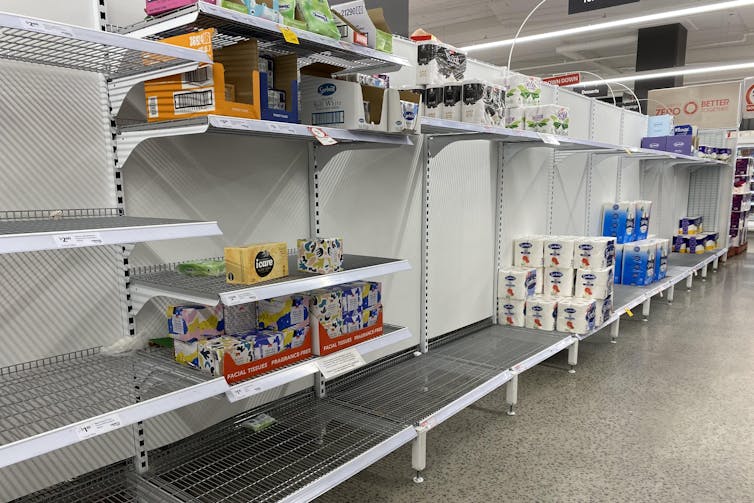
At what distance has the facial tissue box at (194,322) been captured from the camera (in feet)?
5.90

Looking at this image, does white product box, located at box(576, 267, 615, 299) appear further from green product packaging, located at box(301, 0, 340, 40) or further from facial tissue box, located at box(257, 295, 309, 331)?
green product packaging, located at box(301, 0, 340, 40)

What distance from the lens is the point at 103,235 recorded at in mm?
1265

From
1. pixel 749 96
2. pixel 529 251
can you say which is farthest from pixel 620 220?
pixel 749 96

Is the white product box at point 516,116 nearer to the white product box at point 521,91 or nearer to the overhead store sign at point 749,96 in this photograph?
the white product box at point 521,91

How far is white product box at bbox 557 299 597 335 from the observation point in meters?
3.66

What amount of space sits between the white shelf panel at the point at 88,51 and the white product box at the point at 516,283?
2.84 m

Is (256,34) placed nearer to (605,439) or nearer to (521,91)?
(521,91)

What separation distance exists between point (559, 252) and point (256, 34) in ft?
9.50

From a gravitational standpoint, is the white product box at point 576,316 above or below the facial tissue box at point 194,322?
below

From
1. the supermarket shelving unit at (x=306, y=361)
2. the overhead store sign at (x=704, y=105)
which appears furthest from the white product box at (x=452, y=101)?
the overhead store sign at (x=704, y=105)

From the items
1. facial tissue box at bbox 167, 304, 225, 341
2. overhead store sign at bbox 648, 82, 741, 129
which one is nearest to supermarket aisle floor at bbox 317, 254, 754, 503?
facial tissue box at bbox 167, 304, 225, 341

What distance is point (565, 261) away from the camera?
12.8 feet

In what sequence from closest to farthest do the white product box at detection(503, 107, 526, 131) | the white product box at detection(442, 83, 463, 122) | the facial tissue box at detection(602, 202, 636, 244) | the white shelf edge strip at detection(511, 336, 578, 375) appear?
the white product box at detection(442, 83, 463, 122)
the white shelf edge strip at detection(511, 336, 578, 375)
the white product box at detection(503, 107, 526, 131)
the facial tissue box at detection(602, 202, 636, 244)

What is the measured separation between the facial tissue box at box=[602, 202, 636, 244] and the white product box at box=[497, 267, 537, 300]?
2125 millimetres
